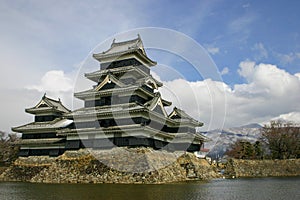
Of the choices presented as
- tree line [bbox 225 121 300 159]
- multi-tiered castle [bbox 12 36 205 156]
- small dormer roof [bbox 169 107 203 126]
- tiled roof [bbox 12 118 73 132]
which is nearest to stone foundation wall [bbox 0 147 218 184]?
multi-tiered castle [bbox 12 36 205 156]

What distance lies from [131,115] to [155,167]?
15.3 feet

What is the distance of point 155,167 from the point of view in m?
22.1

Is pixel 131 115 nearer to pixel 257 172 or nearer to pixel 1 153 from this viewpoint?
pixel 257 172

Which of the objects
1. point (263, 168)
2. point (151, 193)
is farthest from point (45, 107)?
point (263, 168)

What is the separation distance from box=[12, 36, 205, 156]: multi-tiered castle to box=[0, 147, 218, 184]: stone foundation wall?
36.0 inches

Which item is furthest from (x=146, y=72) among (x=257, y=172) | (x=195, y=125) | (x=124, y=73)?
(x=257, y=172)

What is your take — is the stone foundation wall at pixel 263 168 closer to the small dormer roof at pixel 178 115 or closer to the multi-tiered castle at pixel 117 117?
the multi-tiered castle at pixel 117 117

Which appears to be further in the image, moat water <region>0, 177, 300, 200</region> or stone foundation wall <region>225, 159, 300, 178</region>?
stone foundation wall <region>225, 159, 300, 178</region>

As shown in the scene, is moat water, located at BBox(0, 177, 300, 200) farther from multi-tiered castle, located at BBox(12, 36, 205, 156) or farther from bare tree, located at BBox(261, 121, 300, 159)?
bare tree, located at BBox(261, 121, 300, 159)

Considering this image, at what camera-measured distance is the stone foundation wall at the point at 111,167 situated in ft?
70.9

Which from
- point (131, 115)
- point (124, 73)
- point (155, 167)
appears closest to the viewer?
point (155, 167)

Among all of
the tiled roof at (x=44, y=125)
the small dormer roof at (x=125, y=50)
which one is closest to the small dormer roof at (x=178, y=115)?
the small dormer roof at (x=125, y=50)

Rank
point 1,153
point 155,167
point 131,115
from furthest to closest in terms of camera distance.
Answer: point 1,153 → point 131,115 → point 155,167

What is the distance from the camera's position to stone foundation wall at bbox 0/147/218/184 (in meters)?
21.6
